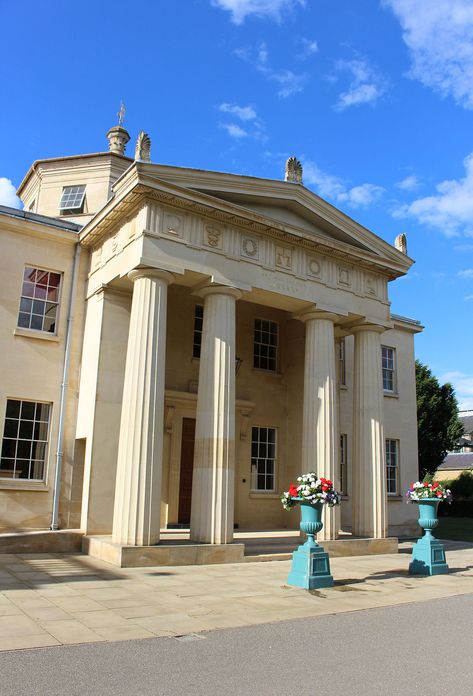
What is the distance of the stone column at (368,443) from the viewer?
1688 centimetres

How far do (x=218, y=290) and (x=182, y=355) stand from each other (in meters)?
3.79

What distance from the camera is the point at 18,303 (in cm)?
1540

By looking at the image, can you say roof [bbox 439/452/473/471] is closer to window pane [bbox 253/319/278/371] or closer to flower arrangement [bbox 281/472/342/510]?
window pane [bbox 253/319/278/371]

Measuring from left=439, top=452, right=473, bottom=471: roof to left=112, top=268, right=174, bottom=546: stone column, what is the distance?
41975mm

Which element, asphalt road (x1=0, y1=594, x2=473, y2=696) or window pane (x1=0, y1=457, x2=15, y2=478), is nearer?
asphalt road (x1=0, y1=594, x2=473, y2=696)

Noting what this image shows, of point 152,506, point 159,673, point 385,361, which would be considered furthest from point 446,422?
point 159,673

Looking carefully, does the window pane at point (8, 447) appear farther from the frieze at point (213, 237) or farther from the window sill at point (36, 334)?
the frieze at point (213, 237)

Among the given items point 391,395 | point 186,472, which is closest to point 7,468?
point 186,472

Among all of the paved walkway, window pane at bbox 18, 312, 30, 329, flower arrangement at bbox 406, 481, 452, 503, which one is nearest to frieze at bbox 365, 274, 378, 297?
flower arrangement at bbox 406, 481, 452, 503

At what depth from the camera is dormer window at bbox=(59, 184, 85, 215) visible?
21.4 m

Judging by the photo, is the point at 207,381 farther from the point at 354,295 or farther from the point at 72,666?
the point at 72,666

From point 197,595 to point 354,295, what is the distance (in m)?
10.3

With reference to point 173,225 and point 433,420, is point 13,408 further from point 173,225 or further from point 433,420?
point 433,420

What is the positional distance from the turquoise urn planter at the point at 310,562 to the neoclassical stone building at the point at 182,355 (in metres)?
2.79
